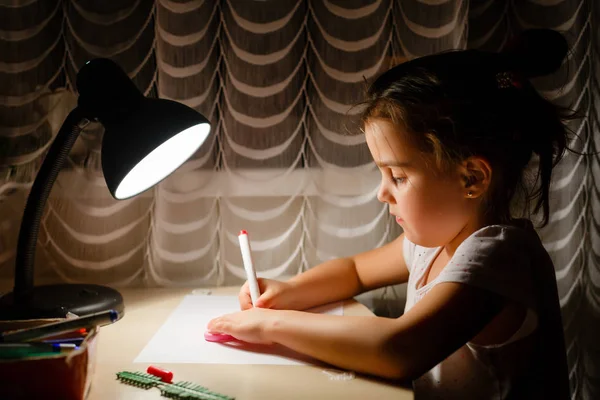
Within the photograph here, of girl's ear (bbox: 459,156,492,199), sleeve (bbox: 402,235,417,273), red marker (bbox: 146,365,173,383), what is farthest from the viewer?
sleeve (bbox: 402,235,417,273)

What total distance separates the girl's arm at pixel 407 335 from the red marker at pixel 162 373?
0.59 feet

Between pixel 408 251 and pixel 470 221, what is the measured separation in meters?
0.20

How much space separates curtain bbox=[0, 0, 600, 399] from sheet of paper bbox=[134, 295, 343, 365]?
24cm

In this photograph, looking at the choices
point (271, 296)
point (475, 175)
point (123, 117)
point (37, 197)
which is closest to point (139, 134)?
point (123, 117)

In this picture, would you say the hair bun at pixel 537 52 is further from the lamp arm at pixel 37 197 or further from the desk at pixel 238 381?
the lamp arm at pixel 37 197

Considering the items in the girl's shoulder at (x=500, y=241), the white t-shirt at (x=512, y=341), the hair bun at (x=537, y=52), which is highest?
the hair bun at (x=537, y=52)

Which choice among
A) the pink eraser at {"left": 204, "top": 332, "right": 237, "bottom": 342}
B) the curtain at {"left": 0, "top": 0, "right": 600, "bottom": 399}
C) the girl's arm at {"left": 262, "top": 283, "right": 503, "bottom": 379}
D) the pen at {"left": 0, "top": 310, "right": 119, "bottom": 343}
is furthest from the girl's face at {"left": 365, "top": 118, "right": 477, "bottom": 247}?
the pen at {"left": 0, "top": 310, "right": 119, "bottom": 343}

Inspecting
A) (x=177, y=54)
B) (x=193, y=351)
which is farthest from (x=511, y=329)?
(x=177, y=54)

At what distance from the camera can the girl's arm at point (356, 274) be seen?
1016mm

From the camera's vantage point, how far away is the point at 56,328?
647 millimetres

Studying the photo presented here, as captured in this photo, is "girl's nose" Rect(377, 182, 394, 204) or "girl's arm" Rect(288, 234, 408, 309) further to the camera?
"girl's arm" Rect(288, 234, 408, 309)

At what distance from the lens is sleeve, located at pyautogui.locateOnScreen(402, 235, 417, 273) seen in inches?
40.5

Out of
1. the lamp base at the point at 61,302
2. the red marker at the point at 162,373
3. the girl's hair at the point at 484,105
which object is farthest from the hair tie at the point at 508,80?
the lamp base at the point at 61,302

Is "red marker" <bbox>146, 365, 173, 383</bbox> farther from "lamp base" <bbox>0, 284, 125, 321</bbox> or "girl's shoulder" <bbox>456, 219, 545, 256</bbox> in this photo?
"girl's shoulder" <bbox>456, 219, 545, 256</bbox>
